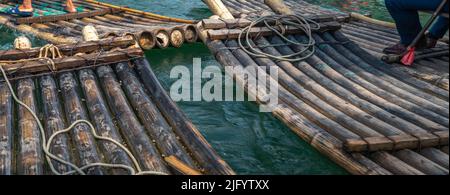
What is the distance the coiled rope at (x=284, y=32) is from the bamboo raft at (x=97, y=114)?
2075 mm

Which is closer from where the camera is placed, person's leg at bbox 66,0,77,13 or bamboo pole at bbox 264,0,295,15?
bamboo pole at bbox 264,0,295,15

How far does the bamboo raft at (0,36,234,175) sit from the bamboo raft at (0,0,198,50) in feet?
4.40

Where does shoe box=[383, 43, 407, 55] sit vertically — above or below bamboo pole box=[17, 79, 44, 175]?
above

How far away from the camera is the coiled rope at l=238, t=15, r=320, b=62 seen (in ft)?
25.5

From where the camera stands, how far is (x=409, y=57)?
720cm

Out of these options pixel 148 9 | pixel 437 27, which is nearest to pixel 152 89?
pixel 437 27

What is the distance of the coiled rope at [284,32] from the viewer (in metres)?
7.76

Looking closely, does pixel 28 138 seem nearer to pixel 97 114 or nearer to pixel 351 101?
pixel 97 114

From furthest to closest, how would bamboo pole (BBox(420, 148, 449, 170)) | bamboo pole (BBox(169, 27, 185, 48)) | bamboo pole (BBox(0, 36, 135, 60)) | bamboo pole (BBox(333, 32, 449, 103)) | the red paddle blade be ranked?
bamboo pole (BBox(169, 27, 185, 48)), the red paddle blade, bamboo pole (BBox(0, 36, 135, 60)), bamboo pole (BBox(333, 32, 449, 103)), bamboo pole (BBox(420, 148, 449, 170))

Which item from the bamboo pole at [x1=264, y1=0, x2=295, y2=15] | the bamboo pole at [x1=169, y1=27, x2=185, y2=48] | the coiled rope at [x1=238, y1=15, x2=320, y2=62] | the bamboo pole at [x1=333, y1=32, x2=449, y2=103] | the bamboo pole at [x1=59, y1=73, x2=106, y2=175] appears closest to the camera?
the bamboo pole at [x1=59, y1=73, x2=106, y2=175]

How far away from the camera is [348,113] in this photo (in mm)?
5969

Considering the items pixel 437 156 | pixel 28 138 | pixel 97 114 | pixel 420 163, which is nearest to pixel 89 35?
pixel 97 114

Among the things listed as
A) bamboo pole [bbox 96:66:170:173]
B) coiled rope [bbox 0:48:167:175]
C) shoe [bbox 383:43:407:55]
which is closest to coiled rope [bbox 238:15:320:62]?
Answer: shoe [bbox 383:43:407:55]

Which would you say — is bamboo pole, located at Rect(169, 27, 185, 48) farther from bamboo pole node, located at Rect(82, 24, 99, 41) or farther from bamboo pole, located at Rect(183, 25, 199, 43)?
bamboo pole node, located at Rect(82, 24, 99, 41)
